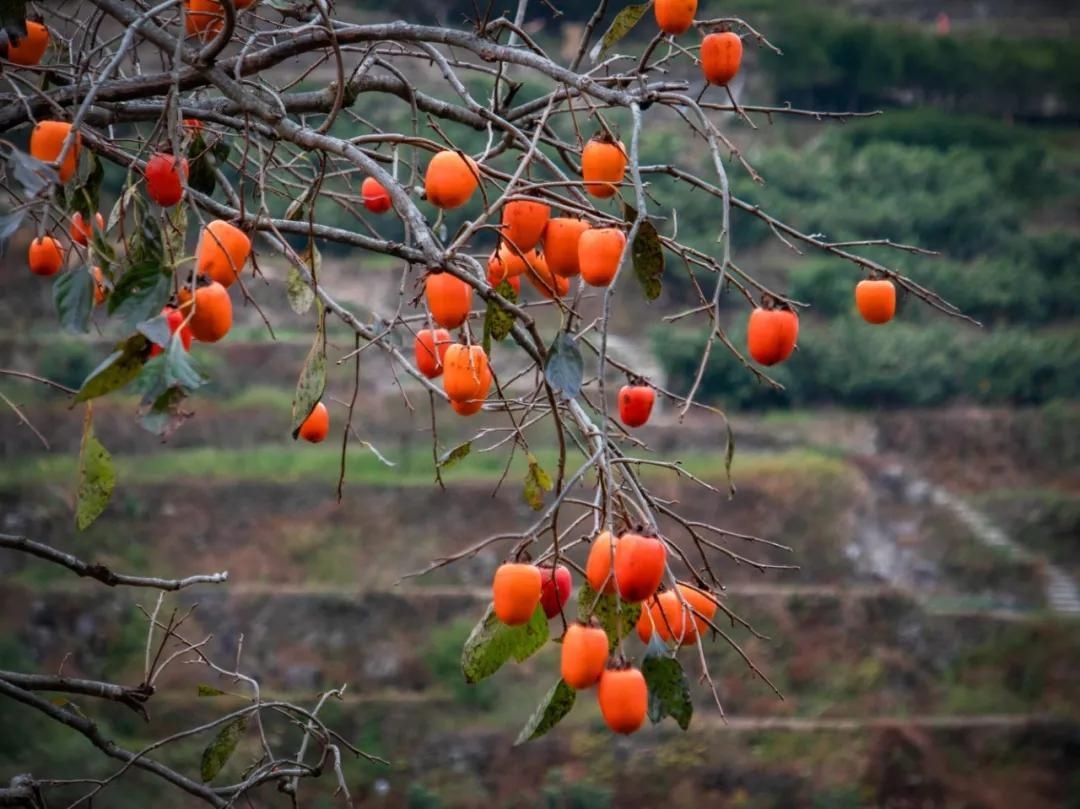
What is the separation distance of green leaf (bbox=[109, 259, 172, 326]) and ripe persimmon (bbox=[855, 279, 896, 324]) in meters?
0.80

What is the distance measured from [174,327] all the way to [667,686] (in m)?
0.49

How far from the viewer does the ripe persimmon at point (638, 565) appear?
115cm

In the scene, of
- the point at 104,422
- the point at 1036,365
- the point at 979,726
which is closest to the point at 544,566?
the point at 979,726

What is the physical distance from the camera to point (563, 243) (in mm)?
1449

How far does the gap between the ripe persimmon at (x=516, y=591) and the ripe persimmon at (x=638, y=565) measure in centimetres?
11

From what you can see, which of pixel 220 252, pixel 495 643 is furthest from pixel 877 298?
pixel 220 252

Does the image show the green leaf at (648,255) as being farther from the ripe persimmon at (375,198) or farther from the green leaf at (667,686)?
the ripe persimmon at (375,198)

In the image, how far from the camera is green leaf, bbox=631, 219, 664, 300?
136cm

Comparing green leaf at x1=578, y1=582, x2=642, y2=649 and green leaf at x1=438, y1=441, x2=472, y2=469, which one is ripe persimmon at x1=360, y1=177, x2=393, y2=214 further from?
green leaf at x1=578, y1=582, x2=642, y2=649

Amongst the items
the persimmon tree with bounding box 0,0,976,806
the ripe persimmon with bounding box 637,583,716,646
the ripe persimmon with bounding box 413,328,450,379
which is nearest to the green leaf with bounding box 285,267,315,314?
the persimmon tree with bounding box 0,0,976,806

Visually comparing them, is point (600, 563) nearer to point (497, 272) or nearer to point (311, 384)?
point (311, 384)

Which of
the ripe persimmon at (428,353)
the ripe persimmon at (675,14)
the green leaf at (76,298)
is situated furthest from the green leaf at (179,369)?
the ripe persimmon at (675,14)

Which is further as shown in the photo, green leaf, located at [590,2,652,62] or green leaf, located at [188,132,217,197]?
green leaf, located at [188,132,217,197]

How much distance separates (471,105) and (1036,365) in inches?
533
